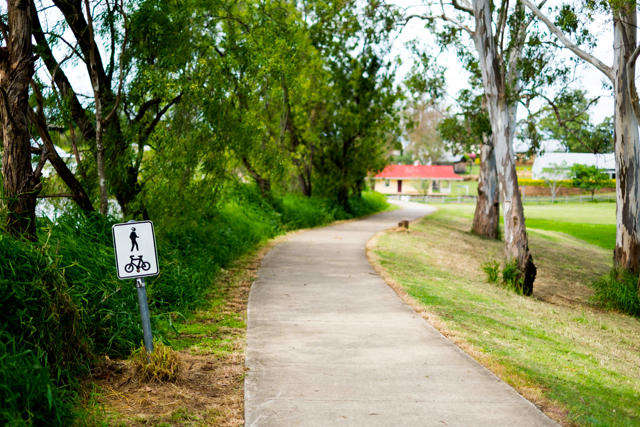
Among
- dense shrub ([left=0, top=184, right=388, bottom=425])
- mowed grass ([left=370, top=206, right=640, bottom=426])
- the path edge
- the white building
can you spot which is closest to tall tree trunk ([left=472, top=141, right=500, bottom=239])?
mowed grass ([left=370, top=206, right=640, bottom=426])

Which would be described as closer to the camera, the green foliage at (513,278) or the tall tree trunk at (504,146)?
the green foliage at (513,278)

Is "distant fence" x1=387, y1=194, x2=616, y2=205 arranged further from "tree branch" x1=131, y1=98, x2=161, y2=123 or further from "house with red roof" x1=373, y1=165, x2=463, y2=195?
"tree branch" x1=131, y1=98, x2=161, y2=123

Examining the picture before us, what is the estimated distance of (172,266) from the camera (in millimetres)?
8969

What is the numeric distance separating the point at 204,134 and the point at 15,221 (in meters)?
4.18

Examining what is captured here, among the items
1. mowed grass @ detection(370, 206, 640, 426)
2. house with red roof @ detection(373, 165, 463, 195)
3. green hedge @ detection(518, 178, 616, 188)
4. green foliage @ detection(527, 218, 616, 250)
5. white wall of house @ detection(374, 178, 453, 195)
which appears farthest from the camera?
white wall of house @ detection(374, 178, 453, 195)

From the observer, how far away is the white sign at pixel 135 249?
205 inches

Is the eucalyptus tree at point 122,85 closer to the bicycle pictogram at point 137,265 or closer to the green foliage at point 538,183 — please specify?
the bicycle pictogram at point 137,265

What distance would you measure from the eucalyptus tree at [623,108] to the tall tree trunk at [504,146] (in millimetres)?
1091

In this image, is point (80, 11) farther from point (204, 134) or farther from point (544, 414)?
point (544, 414)

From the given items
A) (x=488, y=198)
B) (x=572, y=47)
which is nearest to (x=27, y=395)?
(x=572, y=47)

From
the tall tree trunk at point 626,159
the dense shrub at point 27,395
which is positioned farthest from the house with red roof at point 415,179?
the dense shrub at point 27,395

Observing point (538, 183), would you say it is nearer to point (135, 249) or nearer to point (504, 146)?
point (504, 146)

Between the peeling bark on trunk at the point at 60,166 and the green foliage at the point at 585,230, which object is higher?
the peeling bark on trunk at the point at 60,166

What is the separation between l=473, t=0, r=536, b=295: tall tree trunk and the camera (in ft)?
46.2
